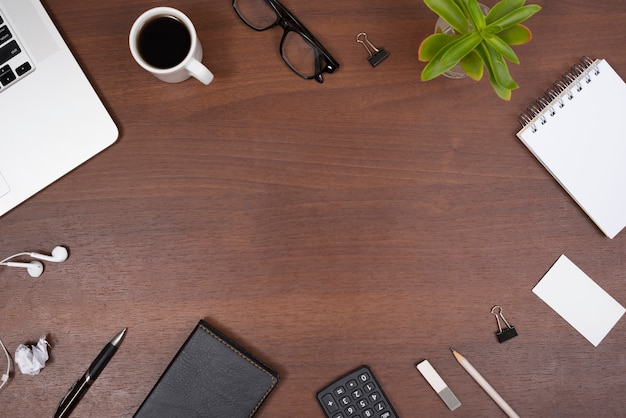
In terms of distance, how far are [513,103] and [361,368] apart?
48cm

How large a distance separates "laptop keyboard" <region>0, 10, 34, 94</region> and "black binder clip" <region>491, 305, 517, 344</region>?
2.64ft

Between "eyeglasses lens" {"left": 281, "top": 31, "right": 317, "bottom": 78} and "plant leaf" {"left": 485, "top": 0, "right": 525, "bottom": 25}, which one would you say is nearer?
"plant leaf" {"left": 485, "top": 0, "right": 525, "bottom": 25}

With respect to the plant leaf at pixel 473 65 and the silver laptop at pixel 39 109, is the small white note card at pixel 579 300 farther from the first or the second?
the silver laptop at pixel 39 109

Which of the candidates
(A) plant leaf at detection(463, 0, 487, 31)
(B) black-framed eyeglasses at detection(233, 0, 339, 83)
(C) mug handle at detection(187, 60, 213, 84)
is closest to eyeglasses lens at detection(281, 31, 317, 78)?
(B) black-framed eyeglasses at detection(233, 0, 339, 83)

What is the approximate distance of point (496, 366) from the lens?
75 centimetres

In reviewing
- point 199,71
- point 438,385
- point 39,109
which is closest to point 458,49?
point 199,71

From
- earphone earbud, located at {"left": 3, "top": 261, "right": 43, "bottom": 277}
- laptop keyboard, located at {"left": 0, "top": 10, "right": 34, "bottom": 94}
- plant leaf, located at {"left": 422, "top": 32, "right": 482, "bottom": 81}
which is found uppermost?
laptop keyboard, located at {"left": 0, "top": 10, "right": 34, "bottom": 94}

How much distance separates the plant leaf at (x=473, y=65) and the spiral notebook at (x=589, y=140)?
0.50ft

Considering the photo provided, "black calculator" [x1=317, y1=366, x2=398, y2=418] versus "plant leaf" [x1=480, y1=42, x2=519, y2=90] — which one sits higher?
"plant leaf" [x1=480, y1=42, x2=519, y2=90]

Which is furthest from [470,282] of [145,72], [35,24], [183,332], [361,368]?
[35,24]

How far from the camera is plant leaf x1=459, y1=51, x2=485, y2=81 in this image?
667 mm

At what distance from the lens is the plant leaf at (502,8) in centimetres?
64

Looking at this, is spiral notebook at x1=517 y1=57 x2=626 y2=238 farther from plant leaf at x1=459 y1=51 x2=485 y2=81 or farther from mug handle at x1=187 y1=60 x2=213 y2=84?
mug handle at x1=187 y1=60 x2=213 y2=84

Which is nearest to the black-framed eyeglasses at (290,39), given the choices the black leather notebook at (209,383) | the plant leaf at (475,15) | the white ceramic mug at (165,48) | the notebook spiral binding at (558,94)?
the white ceramic mug at (165,48)
